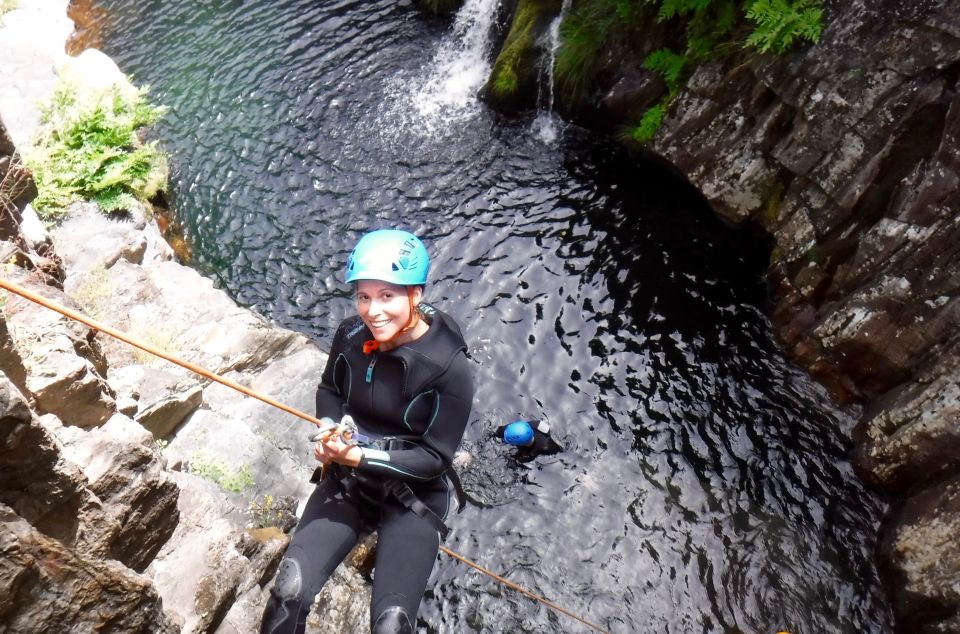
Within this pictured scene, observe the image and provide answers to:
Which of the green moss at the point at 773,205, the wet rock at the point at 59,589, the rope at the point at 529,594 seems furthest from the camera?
the green moss at the point at 773,205

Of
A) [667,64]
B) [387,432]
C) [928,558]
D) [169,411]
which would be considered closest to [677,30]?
[667,64]

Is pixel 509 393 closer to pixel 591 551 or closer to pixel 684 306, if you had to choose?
pixel 591 551

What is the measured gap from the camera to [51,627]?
3.05 meters

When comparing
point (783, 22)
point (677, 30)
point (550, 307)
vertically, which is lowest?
point (550, 307)

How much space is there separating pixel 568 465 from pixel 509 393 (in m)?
1.34

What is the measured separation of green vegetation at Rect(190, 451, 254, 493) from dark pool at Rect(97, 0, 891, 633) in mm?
2298

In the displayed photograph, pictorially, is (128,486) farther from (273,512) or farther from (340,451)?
(273,512)

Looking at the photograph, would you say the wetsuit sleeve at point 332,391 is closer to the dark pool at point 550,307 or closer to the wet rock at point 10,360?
the wet rock at point 10,360

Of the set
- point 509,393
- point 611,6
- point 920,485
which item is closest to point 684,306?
point 509,393

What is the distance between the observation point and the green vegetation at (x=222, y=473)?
21.0 feet

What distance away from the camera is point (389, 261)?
449cm

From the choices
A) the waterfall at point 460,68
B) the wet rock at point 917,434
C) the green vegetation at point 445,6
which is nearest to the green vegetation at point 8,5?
the green vegetation at point 445,6

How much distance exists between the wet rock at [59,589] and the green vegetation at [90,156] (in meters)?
9.31

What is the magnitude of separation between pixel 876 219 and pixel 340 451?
7.76 m
